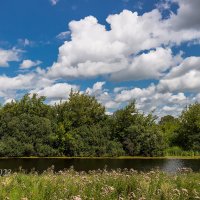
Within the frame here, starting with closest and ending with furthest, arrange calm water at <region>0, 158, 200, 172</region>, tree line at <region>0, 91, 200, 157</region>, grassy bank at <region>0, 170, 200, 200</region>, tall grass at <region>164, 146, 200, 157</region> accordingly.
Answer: grassy bank at <region>0, 170, 200, 200</region>, calm water at <region>0, 158, 200, 172</region>, tree line at <region>0, 91, 200, 157</region>, tall grass at <region>164, 146, 200, 157</region>

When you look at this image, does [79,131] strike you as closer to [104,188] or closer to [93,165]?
[93,165]

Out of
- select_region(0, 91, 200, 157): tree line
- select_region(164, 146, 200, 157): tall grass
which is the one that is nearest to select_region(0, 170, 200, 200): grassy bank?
select_region(0, 91, 200, 157): tree line

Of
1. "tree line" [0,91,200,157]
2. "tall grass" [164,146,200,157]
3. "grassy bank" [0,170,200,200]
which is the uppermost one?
"tree line" [0,91,200,157]

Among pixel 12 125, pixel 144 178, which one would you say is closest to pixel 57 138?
pixel 12 125

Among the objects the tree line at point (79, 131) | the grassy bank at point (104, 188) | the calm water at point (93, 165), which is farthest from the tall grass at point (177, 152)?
the grassy bank at point (104, 188)

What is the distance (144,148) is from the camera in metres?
81.8

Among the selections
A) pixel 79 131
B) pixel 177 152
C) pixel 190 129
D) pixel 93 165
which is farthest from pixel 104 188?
pixel 190 129

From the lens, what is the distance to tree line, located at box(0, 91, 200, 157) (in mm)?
79500

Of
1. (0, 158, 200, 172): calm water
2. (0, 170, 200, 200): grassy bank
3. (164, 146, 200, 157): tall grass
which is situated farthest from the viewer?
(164, 146, 200, 157): tall grass

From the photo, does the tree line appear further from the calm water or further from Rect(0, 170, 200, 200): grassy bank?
Rect(0, 170, 200, 200): grassy bank

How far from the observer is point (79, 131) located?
83.6 m

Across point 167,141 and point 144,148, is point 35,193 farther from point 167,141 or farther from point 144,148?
point 167,141

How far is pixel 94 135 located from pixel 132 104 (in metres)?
12.1

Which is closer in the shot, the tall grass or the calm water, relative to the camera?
the calm water
